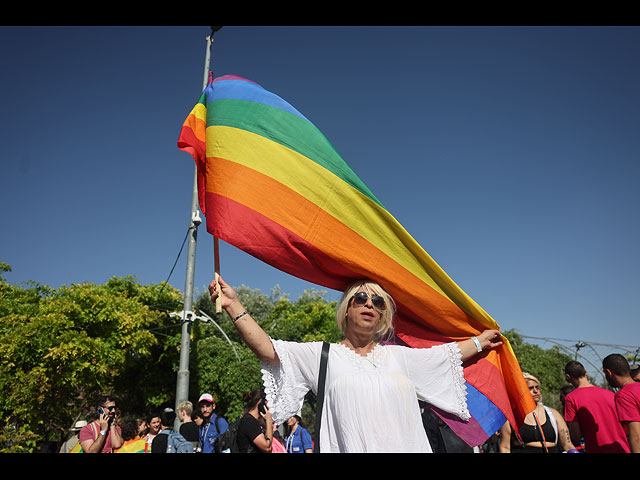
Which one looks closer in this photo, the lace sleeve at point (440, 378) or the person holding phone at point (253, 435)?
the lace sleeve at point (440, 378)

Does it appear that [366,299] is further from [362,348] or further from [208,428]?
[208,428]

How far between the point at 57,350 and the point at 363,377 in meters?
15.2

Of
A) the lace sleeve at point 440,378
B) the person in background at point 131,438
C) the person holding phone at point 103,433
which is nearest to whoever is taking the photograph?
the lace sleeve at point 440,378

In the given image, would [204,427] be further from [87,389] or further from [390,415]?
[87,389]

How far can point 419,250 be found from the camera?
3098mm

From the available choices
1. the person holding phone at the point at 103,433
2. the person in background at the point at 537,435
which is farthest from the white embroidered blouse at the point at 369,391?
the person holding phone at the point at 103,433

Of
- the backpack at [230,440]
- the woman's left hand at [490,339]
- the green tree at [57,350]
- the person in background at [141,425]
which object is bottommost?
the backpack at [230,440]

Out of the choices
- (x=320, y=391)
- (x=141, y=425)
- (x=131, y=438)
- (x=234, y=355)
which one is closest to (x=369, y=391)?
(x=320, y=391)

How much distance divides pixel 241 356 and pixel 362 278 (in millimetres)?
18291

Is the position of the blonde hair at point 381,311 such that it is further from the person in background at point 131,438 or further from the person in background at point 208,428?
the person in background at point 131,438

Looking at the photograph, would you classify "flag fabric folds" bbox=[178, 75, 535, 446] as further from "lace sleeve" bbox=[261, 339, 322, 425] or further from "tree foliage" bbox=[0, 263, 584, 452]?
"tree foliage" bbox=[0, 263, 584, 452]

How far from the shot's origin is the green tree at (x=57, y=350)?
14180 millimetres

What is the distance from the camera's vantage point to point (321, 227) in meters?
2.94
